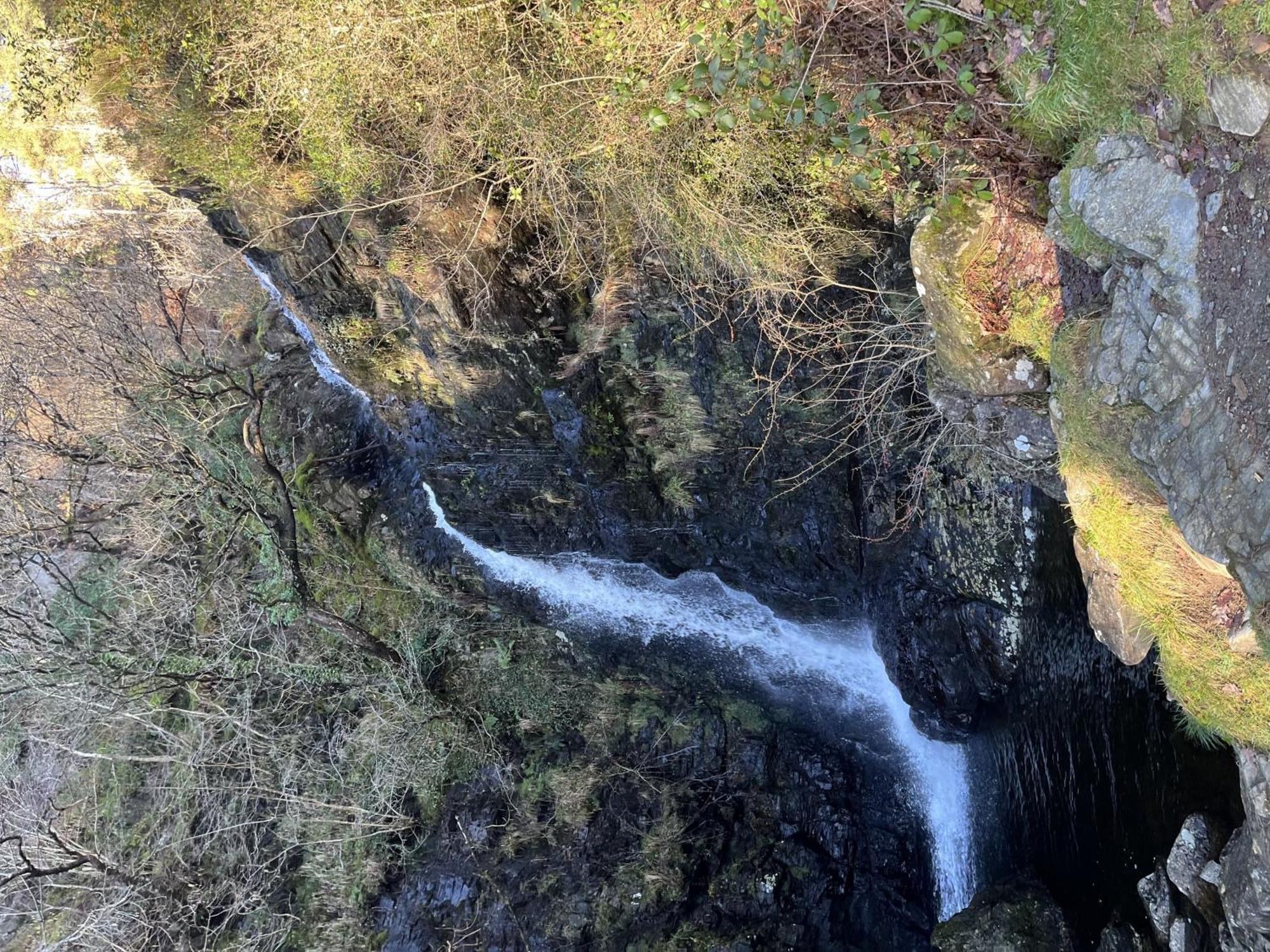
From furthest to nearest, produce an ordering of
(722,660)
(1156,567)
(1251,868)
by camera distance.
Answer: (722,660)
(1156,567)
(1251,868)

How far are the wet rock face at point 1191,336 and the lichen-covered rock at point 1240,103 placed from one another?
13 cm

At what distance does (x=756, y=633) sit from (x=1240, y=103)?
6.61 m

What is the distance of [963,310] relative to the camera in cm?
467

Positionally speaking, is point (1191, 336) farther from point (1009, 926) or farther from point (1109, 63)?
point (1009, 926)

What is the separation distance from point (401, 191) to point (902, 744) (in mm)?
6757

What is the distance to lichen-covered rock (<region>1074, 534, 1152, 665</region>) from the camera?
4.24 meters

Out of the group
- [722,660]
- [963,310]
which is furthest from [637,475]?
[963,310]

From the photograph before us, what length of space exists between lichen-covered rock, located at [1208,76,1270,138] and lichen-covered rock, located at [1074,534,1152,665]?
90.9 inches

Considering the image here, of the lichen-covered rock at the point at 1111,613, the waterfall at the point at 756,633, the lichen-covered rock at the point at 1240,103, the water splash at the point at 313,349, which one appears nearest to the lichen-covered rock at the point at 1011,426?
the lichen-covered rock at the point at 1111,613

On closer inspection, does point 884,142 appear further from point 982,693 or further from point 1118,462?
point 982,693

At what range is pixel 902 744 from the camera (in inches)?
302

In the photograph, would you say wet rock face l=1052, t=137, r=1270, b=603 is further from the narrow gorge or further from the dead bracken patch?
the dead bracken patch

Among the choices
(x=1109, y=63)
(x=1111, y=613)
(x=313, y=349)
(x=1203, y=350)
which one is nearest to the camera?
(x=1203, y=350)

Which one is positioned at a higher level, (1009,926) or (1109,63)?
(1109,63)
